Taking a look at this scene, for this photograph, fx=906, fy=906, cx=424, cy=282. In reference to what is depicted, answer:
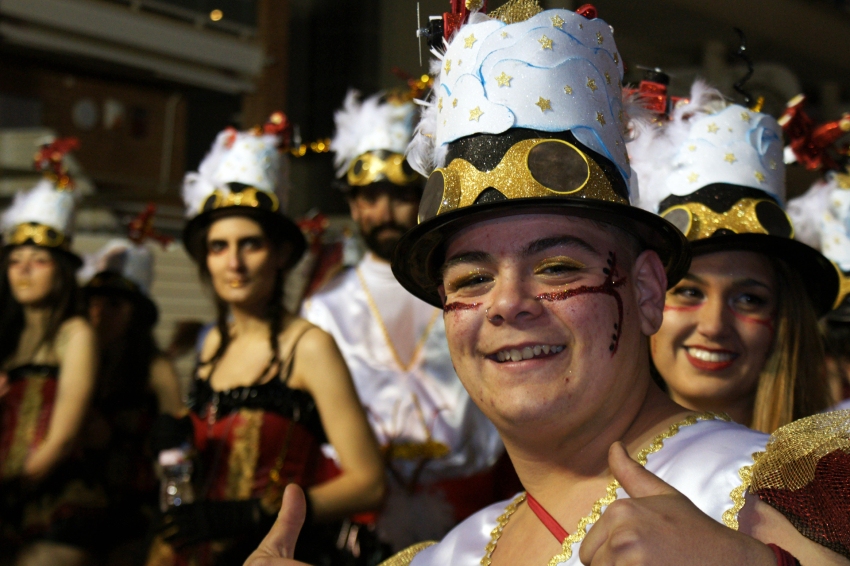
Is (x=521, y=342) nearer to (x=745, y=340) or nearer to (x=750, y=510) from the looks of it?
(x=750, y=510)

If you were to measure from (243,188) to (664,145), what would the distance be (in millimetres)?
2007

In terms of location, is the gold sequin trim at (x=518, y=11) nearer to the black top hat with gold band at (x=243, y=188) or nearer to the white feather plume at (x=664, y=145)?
the white feather plume at (x=664, y=145)

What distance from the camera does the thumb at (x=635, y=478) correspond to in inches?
48.8

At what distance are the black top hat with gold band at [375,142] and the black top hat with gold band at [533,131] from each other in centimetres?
298

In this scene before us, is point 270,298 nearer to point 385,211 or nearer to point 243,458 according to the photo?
point 243,458

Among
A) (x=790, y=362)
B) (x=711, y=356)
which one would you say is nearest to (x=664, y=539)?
(x=711, y=356)

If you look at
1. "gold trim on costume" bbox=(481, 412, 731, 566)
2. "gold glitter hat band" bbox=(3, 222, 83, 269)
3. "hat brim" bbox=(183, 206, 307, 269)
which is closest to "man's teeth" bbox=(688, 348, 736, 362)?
"gold trim on costume" bbox=(481, 412, 731, 566)

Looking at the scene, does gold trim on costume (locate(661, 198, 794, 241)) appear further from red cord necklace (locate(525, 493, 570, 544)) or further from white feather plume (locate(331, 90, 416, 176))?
white feather plume (locate(331, 90, 416, 176))

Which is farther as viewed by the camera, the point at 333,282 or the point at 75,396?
the point at 333,282

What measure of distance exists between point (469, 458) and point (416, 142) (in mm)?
2856

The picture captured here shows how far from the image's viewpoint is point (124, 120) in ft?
52.0

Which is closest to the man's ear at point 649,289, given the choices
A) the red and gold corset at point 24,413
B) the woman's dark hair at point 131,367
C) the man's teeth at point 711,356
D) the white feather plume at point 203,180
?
the man's teeth at point 711,356

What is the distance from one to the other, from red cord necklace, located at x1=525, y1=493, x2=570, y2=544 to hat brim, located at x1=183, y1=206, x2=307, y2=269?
7.93 feet

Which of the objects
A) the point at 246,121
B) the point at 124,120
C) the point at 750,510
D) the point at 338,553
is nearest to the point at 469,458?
the point at 338,553
